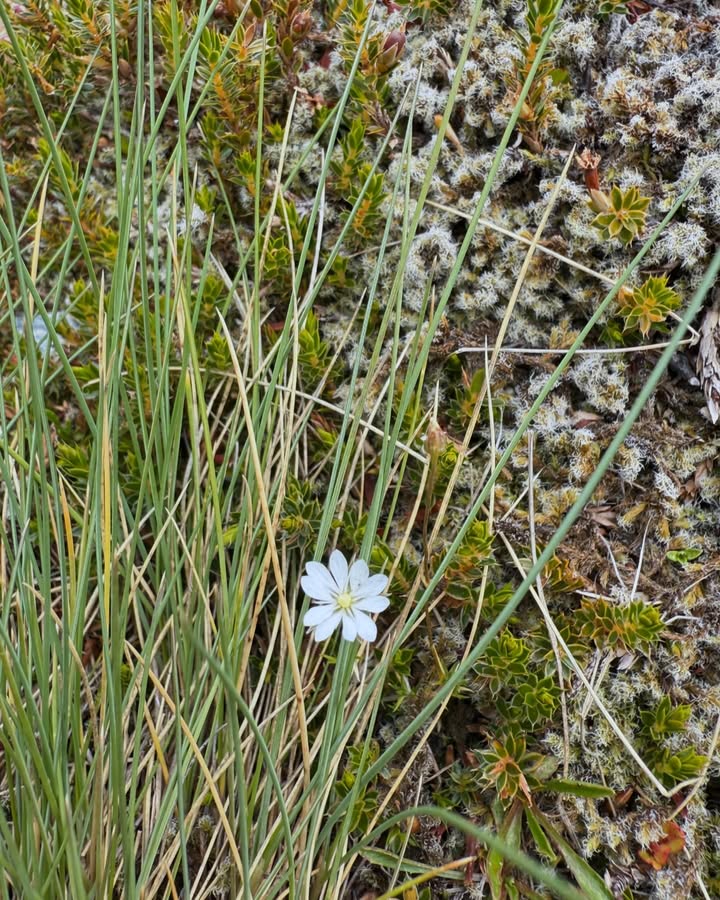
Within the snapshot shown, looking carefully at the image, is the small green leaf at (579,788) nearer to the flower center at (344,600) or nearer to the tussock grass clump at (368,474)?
the tussock grass clump at (368,474)

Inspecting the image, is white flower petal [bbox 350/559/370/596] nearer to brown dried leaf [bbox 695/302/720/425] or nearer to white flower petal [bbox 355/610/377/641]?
white flower petal [bbox 355/610/377/641]

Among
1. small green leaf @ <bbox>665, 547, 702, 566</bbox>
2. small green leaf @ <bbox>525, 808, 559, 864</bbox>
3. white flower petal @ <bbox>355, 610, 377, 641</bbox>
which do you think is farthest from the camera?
small green leaf @ <bbox>665, 547, 702, 566</bbox>

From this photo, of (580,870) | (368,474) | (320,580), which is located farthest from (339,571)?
(580,870)

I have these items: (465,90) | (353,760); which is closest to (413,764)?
(353,760)

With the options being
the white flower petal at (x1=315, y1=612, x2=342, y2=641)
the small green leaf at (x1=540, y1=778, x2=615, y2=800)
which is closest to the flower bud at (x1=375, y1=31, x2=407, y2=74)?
the white flower petal at (x1=315, y1=612, x2=342, y2=641)

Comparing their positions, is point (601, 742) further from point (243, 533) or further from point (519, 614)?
point (243, 533)

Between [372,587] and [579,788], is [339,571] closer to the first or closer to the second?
[372,587]

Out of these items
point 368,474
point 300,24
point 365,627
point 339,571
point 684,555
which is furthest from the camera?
point 300,24
